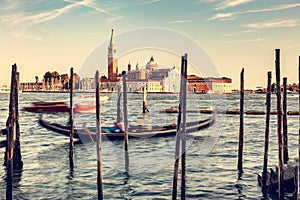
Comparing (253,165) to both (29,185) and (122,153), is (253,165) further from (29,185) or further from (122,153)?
(29,185)

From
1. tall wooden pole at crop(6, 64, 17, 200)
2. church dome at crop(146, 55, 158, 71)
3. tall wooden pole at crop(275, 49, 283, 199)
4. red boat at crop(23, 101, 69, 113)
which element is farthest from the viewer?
church dome at crop(146, 55, 158, 71)

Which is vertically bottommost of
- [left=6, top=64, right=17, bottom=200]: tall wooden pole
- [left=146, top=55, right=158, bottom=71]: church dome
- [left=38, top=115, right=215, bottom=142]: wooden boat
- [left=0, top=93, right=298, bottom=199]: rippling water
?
[left=0, top=93, right=298, bottom=199]: rippling water

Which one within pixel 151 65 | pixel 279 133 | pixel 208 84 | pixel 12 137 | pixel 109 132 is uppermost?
pixel 151 65

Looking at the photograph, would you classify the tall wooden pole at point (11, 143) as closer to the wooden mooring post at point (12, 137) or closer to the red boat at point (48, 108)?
the wooden mooring post at point (12, 137)

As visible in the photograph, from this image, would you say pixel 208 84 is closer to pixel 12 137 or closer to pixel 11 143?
pixel 12 137

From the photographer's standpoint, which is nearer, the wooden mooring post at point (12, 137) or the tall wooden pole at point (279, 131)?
the wooden mooring post at point (12, 137)

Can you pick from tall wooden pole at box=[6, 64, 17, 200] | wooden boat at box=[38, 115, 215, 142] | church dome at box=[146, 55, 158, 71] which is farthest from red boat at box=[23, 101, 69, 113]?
church dome at box=[146, 55, 158, 71]

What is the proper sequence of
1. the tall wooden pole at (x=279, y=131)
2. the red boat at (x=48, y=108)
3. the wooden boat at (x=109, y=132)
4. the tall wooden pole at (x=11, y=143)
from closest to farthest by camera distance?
the tall wooden pole at (x=11, y=143) < the tall wooden pole at (x=279, y=131) < the wooden boat at (x=109, y=132) < the red boat at (x=48, y=108)

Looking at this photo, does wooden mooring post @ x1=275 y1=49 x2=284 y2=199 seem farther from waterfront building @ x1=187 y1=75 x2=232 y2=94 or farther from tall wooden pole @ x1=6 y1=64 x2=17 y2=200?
waterfront building @ x1=187 y1=75 x2=232 y2=94

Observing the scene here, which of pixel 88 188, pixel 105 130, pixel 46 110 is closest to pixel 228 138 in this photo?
pixel 105 130

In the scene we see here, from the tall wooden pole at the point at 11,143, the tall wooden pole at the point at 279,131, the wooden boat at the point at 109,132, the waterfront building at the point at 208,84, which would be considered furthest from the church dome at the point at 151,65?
the tall wooden pole at the point at 279,131

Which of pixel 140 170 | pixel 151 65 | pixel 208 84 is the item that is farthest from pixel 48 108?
pixel 151 65

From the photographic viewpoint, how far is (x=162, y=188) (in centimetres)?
1470

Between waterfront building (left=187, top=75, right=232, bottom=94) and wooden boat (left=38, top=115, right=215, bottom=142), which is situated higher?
waterfront building (left=187, top=75, right=232, bottom=94)
